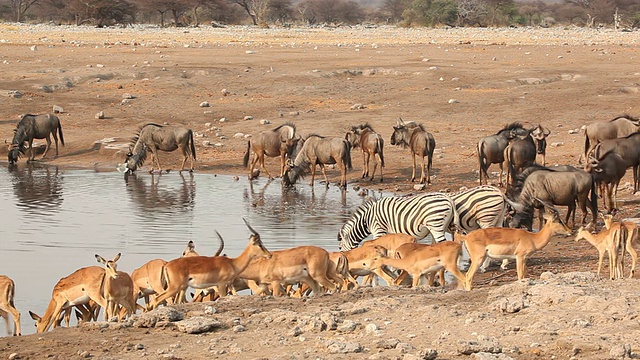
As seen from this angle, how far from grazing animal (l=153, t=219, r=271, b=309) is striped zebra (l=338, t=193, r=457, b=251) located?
139 inches

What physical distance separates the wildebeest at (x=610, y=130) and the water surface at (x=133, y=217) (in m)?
5.01

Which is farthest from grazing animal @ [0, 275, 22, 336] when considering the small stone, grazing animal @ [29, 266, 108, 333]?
the small stone

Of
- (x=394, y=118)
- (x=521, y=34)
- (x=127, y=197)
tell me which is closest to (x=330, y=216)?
(x=127, y=197)

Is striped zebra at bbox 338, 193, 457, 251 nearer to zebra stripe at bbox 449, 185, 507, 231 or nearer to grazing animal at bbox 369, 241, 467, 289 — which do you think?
zebra stripe at bbox 449, 185, 507, 231

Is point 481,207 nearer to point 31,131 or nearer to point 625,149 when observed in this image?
point 625,149

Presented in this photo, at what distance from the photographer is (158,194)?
843 inches

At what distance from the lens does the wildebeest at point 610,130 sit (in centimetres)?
2189

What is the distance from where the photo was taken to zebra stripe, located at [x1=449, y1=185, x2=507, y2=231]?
1420 centimetres

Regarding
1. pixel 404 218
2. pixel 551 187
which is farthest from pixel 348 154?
pixel 404 218

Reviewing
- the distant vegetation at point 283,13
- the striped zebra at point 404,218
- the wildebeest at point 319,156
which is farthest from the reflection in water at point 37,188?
the distant vegetation at point 283,13

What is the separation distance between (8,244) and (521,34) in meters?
43.9

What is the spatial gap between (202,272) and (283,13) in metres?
71.3

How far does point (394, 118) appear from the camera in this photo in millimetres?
28219

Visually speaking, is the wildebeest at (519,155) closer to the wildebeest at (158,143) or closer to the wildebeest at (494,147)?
the wildebeest at (494,147)
